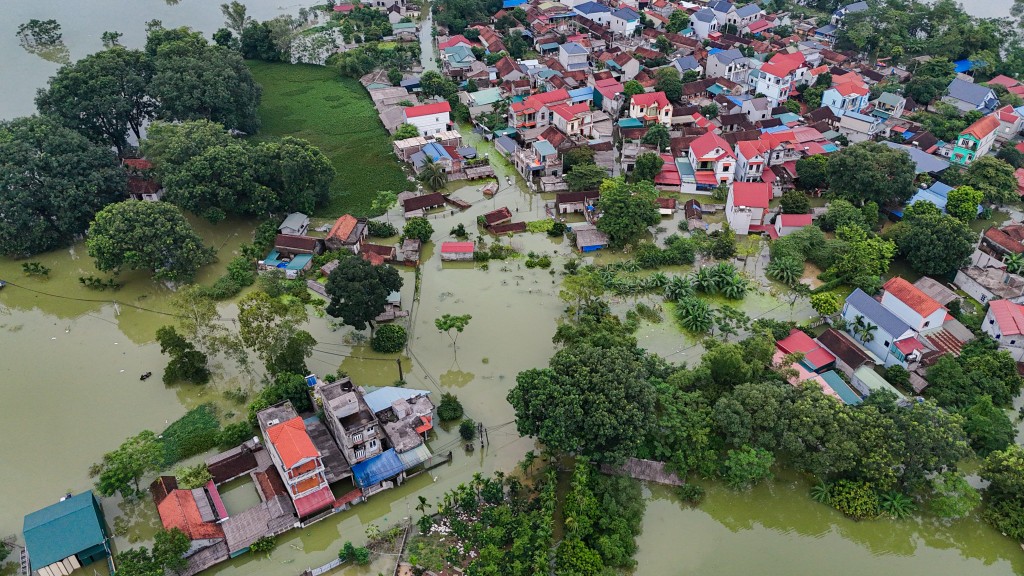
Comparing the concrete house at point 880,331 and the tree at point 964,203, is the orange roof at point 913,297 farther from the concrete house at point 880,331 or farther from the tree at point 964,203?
the tree at point 964,203

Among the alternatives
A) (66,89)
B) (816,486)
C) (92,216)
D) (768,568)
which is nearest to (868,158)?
(816,486)

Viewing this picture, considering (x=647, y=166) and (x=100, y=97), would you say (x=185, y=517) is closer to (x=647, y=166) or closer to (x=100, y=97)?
(x=647, y=166)

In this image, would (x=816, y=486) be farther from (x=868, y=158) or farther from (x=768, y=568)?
(x=868, y=158)

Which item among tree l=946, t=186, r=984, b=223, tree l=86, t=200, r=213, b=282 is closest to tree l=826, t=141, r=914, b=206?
tree l=946, t=186, r=984, b=223

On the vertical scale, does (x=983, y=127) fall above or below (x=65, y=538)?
above

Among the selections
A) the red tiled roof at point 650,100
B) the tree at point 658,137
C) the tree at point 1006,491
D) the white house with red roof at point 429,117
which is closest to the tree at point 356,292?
the white house with red roof at point 429,117

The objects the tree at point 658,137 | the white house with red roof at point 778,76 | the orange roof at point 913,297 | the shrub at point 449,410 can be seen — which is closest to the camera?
the shrub at point 449,410

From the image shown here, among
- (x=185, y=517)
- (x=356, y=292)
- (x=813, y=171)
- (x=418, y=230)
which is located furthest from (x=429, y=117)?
(x=185, y=517)
